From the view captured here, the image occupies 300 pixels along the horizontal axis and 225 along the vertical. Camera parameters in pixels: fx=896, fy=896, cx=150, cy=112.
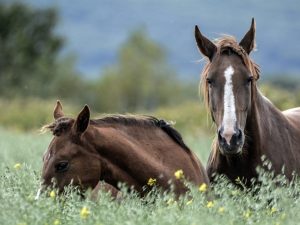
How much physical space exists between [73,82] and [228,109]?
228ft

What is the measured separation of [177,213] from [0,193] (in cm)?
164

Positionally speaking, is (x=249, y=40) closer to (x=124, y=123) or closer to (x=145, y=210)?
(x=124, y=123)

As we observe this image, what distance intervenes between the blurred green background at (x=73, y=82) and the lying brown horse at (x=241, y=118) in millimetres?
864

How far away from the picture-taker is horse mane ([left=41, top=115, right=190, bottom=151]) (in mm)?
7648

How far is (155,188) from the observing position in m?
7.57

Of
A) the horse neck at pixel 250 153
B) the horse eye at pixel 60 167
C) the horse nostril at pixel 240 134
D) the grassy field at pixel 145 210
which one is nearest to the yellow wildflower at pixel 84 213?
the grassy field at pixel 145 210

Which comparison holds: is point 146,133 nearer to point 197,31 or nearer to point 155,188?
point 155,188

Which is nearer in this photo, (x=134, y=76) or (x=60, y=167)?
(x=60, y=167)

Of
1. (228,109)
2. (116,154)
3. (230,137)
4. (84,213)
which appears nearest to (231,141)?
(230,137)

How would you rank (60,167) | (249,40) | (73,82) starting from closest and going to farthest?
(60,167) → (249,40) → (73,82)

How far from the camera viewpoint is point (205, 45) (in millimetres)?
9039

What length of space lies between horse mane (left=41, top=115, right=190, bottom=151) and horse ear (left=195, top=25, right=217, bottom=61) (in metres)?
1.01

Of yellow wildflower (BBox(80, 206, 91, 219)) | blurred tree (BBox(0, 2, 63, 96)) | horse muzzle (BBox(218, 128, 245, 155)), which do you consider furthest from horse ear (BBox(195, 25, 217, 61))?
blurred tree (BBox(0, 2, 63, 96))

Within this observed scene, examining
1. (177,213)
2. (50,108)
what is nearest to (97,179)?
(177,213)
